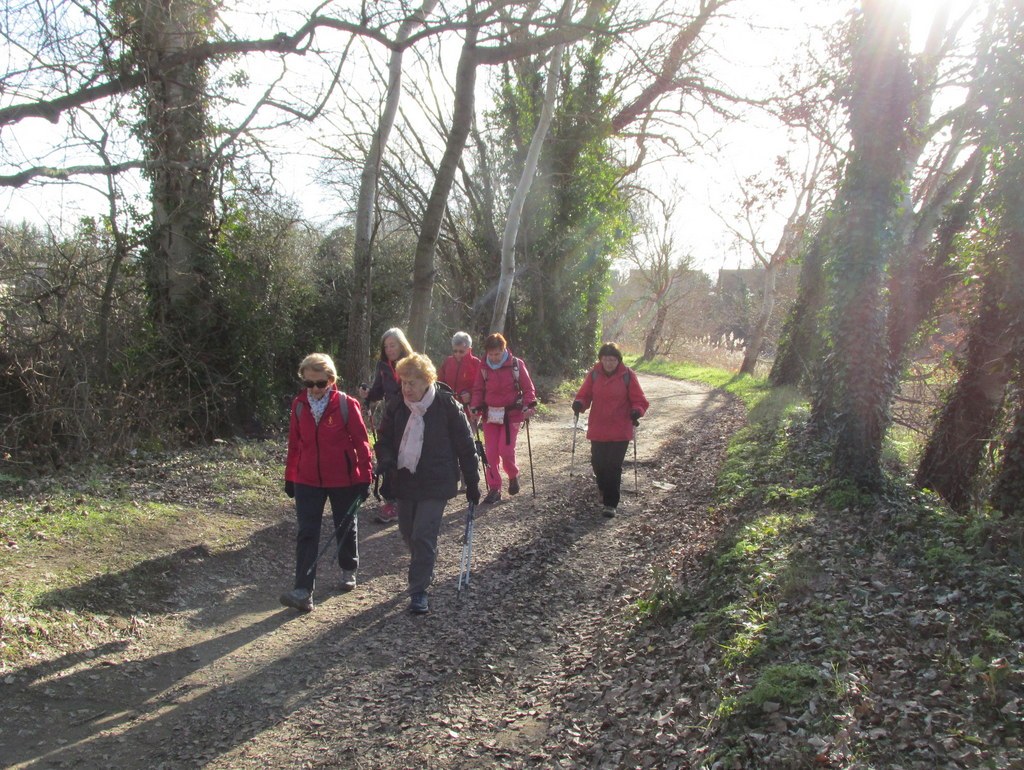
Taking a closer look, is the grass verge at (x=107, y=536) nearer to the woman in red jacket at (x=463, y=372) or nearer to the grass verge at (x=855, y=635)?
the woman in red jacket at (x=463, y=372)

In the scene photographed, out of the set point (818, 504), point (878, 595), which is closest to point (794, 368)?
point (818, 504)

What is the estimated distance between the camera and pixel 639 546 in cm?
772

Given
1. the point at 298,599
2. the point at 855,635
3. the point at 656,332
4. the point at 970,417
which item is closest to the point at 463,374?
the point at 298,599

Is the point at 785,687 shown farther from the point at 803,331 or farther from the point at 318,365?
the point at 803,331

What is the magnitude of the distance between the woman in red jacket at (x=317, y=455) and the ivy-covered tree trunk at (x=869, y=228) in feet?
18.8

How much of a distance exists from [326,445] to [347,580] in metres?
1.43

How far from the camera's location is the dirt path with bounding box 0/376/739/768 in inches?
156

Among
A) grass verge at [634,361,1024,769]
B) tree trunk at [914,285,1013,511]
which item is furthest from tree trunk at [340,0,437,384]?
tree trunk at [914,285,1013,511]

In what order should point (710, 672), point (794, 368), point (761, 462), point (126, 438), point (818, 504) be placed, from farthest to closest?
point (794, 368), point (761, 462), point (126, 438), point (818, 504), point (710, 672)

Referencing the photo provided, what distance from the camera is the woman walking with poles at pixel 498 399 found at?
29.3ft

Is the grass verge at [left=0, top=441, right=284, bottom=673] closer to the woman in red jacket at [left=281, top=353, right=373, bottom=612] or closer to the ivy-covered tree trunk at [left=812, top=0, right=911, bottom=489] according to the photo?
the woman in red jacket at [left=281, top=353, right=373, bottom=612]

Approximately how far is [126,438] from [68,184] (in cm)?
354

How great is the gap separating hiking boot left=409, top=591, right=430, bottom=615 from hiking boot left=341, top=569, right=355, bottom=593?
781mm

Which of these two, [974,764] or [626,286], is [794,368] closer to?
[974,764]
